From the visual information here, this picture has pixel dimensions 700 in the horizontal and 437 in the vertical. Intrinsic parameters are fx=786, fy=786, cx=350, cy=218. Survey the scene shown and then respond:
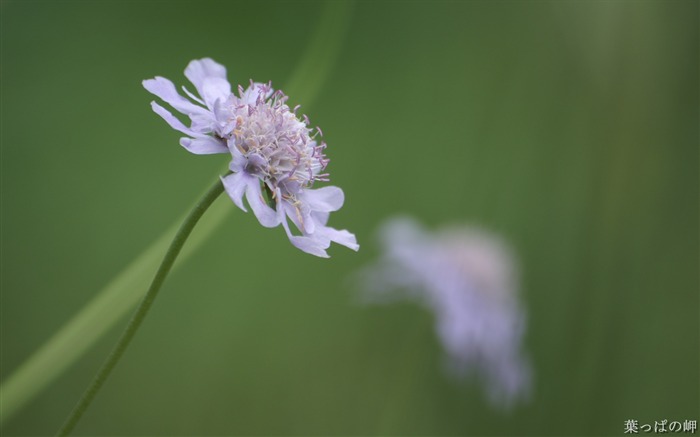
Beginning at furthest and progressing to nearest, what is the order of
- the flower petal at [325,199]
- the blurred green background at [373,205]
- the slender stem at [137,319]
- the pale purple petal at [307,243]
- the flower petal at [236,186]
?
the blurred green background at [373,205] < the flower petal at [325,199] < the pale purple petal at [307,243] < the flower petal at [236,186] < the slender stem at [137,319]

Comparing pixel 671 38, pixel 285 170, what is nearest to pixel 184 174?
pixel 671 38

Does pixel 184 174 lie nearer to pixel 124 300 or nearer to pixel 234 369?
pixel 234 369

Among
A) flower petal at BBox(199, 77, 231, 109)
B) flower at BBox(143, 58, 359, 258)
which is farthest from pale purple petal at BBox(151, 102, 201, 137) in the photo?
flower petal at BBox(199, 77, 231, 109)

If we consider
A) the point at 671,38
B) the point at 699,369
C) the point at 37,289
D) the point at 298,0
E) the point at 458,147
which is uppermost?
the point at 298,0

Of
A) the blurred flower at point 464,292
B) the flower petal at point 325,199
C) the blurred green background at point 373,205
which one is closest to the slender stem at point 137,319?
the flower petal at point 325,199

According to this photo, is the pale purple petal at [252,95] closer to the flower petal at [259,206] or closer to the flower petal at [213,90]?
the flower petal at [213,90]

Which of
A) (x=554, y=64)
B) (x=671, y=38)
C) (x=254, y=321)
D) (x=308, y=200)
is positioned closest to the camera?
(x=308, y=200)

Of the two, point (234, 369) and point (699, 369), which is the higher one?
point (699, 369)
